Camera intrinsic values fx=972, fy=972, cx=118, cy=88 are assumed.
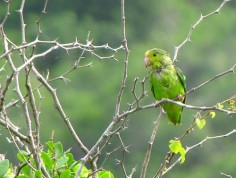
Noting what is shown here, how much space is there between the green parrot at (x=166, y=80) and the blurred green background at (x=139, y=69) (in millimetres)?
14254

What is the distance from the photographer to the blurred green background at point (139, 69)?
24.4m

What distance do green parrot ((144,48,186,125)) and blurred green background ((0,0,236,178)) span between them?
14.3 metres

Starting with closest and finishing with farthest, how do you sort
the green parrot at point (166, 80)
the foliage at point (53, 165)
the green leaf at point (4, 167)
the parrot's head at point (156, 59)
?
1. the green leaf at point (4, 167)
2. the foliage at point (53, 165)
3. the green parrot at point (166, 80)
4. the parrot's head at point (156, 59)

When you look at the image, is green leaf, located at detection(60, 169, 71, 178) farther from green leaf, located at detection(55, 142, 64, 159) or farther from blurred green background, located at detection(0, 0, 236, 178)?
blurred green background, located at detection(0, 0, 236, 178)

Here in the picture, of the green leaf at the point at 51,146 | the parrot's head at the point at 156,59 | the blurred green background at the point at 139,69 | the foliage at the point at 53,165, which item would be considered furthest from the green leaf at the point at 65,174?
the blurred green background at the point at 139,69

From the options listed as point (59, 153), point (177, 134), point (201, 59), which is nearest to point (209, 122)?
point (177, 134)

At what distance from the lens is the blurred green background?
24375mm

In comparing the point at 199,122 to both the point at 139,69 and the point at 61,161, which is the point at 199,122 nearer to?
the point at 61,161

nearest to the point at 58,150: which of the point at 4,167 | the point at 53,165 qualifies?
the point at 53,165

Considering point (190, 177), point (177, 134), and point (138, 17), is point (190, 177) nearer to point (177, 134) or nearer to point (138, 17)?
point (177, 134)

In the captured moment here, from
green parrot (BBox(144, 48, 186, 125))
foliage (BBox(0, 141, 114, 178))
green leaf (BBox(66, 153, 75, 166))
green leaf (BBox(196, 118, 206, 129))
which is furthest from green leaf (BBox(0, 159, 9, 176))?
green parrot (BBox(144, 48, 186, 125))

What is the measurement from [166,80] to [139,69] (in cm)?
2179

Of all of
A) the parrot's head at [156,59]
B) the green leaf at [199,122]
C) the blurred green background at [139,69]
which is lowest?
the blurred green background at [139,69]

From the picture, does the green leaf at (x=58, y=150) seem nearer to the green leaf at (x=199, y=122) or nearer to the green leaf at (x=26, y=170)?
the green leaf at (x=26, y=170)
